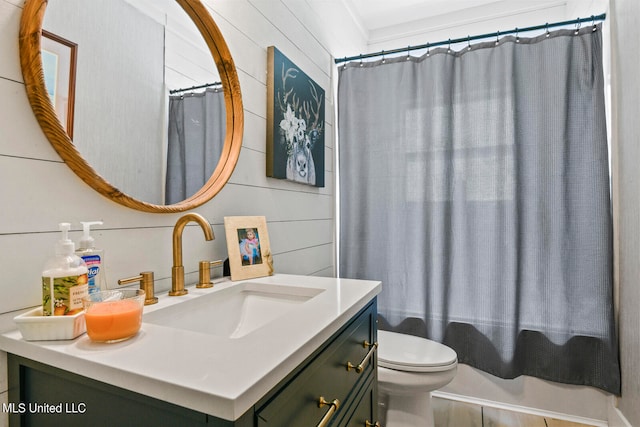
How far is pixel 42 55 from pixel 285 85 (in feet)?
3.42

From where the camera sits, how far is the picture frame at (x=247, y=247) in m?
1.21

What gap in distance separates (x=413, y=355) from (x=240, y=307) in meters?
0.86

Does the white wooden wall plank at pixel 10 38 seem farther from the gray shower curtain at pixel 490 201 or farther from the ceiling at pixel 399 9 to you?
the ceiling at pixel 399 9

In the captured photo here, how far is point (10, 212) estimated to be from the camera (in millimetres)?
681

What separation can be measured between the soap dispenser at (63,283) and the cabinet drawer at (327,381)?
0.40 meters

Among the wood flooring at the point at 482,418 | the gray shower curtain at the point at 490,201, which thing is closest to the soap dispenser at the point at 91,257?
the gray shower curtain at the point at 490,201

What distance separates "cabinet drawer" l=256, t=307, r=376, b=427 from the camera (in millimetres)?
591

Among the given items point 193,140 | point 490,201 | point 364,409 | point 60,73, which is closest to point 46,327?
point 60,73

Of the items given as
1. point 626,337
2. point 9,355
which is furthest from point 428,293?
point 9,355

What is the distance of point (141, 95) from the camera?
969 millimetres

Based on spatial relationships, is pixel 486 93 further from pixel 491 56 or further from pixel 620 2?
pixel 620 2

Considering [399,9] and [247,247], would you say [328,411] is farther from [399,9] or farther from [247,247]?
[399,9]

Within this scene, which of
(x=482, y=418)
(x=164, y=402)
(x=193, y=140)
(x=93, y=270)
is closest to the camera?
(x=164, y=402)

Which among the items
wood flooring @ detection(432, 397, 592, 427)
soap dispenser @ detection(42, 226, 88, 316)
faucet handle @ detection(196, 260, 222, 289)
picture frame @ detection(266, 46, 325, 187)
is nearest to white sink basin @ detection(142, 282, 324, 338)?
faucet handle @ detection(196, 260, 222, 289)
